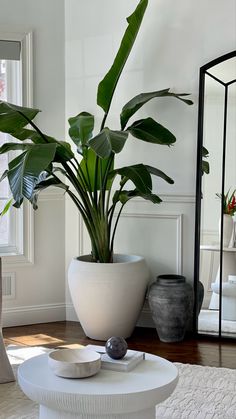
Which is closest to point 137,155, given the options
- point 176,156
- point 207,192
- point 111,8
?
point 176,156

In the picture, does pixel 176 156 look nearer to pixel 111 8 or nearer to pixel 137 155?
pixel 137 155

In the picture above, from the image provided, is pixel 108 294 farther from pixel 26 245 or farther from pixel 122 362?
pixel 122 362

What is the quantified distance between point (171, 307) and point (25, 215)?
1.35 metres

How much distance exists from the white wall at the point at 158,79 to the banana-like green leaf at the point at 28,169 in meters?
1.24

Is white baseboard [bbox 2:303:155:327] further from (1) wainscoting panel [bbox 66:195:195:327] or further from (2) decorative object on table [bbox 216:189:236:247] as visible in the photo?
(2) decorative object on table [bbox 216:189:236:247]

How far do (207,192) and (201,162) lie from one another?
0.71 ft

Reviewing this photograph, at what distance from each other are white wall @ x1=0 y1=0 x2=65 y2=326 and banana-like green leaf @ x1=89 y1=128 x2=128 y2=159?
4.33 ft

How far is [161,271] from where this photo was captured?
5.17 meters

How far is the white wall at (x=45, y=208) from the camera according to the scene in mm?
5281

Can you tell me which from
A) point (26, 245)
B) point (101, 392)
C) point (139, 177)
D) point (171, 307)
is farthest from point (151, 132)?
point (101, 392)

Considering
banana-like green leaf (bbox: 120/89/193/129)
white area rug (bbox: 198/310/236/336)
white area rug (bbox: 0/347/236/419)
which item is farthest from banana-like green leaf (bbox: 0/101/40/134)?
white area rug (bbox: 198/310/236/336)

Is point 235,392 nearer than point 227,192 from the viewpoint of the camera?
Yes

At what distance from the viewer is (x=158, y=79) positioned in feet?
16.7

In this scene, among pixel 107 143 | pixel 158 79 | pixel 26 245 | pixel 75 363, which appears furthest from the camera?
pixel 26 245
